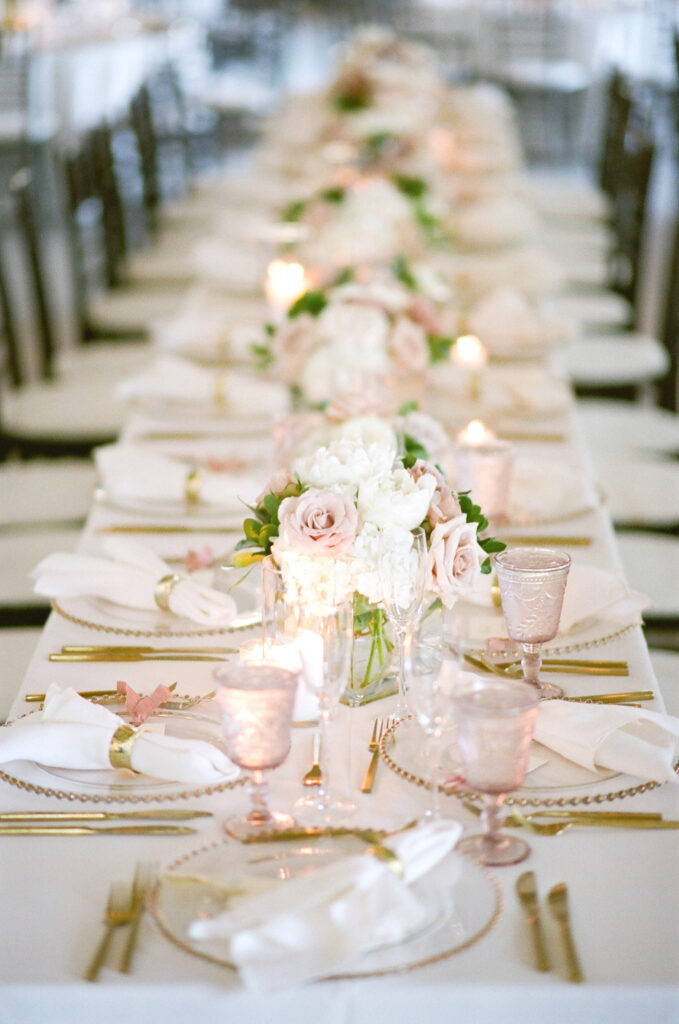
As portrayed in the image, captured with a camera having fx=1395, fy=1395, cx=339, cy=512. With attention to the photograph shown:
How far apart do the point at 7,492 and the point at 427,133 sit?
340 cm

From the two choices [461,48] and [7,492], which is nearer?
[7,492]

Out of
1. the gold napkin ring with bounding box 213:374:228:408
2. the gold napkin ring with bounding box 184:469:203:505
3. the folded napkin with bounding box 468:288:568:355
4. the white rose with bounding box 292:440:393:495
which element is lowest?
the folded napkin with bounding box 468:288:568:355

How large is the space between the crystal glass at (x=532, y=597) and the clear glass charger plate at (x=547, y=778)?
158 millimetres

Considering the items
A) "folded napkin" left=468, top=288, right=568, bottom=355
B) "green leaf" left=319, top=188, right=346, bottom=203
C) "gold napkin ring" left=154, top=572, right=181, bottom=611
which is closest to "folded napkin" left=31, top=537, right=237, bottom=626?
"gold napkin ring" left=154, top=572, right=181, bottom=611

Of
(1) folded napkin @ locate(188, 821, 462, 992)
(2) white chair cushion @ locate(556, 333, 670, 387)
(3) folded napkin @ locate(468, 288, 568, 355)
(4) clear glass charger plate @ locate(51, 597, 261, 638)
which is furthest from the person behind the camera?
(2) white chair cushion @ locate(556, 333, 670, 387)

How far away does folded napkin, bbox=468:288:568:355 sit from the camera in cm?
336

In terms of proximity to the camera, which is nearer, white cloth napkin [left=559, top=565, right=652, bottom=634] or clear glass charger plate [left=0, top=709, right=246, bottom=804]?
clear glass charger plate [left=0, top=709, right=246, bottom=804]

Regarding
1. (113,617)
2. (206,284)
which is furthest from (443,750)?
(206,284)

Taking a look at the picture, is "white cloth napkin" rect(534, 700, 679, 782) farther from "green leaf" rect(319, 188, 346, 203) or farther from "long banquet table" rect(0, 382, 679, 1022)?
"green leaf" rect(319, 188, 346, 203)

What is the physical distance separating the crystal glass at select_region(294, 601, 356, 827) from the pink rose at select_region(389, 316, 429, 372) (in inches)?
54.2

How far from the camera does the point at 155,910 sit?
1222mm

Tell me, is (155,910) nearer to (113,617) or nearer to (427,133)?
(113,617)

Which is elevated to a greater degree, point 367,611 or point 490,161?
point 367,611

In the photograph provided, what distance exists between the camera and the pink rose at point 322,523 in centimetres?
151
